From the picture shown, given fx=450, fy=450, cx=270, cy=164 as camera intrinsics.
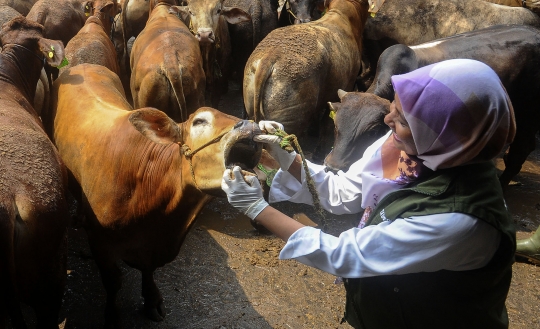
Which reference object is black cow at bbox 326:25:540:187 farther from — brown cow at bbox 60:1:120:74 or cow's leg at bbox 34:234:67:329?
cow's leg at bbox 34:234:67:329

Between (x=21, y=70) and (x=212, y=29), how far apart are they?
321 cm

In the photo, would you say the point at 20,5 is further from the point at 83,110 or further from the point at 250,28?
the point at 83,110

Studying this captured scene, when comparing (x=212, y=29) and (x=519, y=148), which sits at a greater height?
(x=212, y=29)

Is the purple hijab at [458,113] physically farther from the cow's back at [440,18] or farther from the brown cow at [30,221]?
the cow's back at [440,18]

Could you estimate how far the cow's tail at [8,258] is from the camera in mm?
2457

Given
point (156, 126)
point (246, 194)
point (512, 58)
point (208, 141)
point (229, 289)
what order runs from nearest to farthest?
point (246, 194), point (208, 141), point (156, 126), point (229, 289), point (512, 58)

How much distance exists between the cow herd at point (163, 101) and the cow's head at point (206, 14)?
2 centimetres

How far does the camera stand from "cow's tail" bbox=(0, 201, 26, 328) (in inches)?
96.7

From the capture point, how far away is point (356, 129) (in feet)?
15.9

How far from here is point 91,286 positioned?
408cm

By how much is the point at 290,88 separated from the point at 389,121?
3.39m

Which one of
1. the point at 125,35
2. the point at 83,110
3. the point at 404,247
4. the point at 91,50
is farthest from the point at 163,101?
the point at 404,247

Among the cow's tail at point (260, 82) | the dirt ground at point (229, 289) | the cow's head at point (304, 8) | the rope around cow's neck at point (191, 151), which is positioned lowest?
the dirt ground at point (229, 289)

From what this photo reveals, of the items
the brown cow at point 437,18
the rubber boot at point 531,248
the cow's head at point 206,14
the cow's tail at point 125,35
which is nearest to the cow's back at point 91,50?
the cow's head at point 206,14
